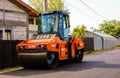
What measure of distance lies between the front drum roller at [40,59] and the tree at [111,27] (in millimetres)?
89074

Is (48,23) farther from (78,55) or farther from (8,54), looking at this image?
(78,55)

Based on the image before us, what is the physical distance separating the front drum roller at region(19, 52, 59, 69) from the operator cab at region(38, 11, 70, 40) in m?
1.89

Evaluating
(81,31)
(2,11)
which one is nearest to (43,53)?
(2,11)

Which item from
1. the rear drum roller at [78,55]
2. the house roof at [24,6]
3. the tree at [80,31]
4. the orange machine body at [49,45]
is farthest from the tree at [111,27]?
the orange machine body at [49,45]

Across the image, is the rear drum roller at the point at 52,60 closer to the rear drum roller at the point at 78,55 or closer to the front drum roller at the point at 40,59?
the front drum roller at the point at 40,59

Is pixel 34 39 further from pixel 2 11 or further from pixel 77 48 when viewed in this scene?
pixel 2 11

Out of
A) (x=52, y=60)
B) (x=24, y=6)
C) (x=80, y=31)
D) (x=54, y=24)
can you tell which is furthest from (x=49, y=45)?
(x=80, y=31)

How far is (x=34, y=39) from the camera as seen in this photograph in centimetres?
1800

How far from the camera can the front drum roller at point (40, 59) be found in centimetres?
1630

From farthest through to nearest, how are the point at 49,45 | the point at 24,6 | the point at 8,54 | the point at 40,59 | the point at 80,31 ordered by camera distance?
the point at 80,31 → the point at 24,6 → the point at 8,54 → the point at 49,45 → the point at 40,59

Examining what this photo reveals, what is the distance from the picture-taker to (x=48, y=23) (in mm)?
19141

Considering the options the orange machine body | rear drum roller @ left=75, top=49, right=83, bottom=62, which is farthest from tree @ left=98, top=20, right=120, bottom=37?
the orange machine body

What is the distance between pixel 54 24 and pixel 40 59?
3.21 m

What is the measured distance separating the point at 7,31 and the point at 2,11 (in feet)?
5.82
